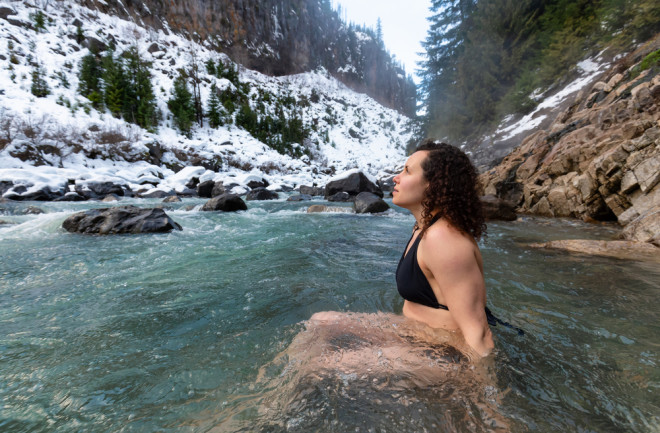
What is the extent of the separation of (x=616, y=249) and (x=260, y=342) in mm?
4922

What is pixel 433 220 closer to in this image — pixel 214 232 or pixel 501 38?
pixel 214 232

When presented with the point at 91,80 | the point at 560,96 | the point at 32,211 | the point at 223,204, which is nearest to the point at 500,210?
the point at 223,204

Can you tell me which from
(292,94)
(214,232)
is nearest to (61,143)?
(214,232)

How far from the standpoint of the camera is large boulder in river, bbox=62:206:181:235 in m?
5.86

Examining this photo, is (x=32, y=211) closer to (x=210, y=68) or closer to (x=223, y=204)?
(x=223, y=204)

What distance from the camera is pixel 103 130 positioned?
69.2 ft

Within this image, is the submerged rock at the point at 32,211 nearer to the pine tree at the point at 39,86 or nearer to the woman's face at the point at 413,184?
the woman's face at the point at 413,184

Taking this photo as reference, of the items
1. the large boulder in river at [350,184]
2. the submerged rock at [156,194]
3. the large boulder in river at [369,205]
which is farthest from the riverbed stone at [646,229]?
the submerged rock at [156,194]

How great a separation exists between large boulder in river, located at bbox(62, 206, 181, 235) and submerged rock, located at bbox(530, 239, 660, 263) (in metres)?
7.48

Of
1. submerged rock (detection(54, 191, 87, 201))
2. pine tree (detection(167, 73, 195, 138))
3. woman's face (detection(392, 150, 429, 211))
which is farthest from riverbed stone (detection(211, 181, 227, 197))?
pine tree (detection(167, 73, 195, 138))

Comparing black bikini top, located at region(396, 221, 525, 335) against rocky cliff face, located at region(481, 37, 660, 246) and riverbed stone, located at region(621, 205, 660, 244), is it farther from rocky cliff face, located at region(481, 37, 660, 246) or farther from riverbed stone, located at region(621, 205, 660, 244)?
rocky cliff face, located at region(481, 37, 660, 246)

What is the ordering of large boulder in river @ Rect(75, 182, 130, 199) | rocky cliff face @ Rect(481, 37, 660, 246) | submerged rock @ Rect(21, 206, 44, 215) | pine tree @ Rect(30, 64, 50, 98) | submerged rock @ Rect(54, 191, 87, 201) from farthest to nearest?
1. pine tree @ Rect(30, 64, 50, 98)
2. large boulder in river @ Rect(75, 182, 130, 199)
3. submerged rock @ Rect(54, 191, 87, 201)
4. submerged rock @ Rect(21, 206, 44, 215)
5. rocky cliff face @ Rect(481, 37, 660, 246)

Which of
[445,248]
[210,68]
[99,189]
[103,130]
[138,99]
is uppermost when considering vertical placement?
[210,68]

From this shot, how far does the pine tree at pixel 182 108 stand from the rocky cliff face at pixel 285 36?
62.8 feet
